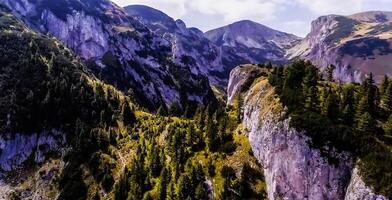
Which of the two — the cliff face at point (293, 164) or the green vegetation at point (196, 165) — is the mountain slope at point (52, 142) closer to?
the green vegetation at point (196, 165)

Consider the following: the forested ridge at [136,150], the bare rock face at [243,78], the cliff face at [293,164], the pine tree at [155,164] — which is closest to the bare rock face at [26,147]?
the forested ridge at [136,150]

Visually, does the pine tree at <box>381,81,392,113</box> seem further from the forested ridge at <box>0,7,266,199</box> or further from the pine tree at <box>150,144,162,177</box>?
the pine tree at <box>150,144,162,177</box>

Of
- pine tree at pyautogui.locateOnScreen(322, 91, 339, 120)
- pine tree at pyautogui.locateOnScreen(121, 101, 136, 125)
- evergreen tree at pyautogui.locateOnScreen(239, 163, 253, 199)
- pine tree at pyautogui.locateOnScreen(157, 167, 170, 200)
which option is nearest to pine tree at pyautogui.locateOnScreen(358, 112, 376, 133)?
pine tree at pyautogui.locateOnScreen(322, 91, 339, 120)

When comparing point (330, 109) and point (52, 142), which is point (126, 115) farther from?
point (330, 109)

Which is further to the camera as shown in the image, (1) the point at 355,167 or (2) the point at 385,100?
(2) the point at 385,100

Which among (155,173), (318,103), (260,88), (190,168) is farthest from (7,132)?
(318,103)

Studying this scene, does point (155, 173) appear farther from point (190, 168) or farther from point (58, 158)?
point (58, 158)
